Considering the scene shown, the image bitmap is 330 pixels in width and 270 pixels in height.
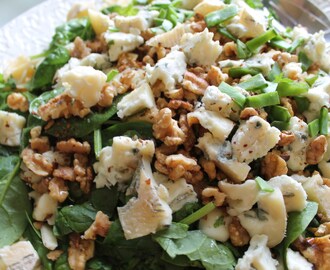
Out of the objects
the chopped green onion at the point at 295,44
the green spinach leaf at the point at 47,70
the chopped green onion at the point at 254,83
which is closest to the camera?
the chopped green onion at the point at 254,83

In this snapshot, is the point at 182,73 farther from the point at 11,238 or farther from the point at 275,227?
the point at 11,238

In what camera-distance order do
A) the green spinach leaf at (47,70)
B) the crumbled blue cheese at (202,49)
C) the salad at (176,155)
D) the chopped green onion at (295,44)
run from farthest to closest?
the green spinach leaf at (47,70) → the chopped green onion at (295,44) → the crumbled blue cheese at (202,49) → the salad at (176,155)

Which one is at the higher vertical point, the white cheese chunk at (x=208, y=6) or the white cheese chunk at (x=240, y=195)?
the white cheese chunk at (x=208, y=6)

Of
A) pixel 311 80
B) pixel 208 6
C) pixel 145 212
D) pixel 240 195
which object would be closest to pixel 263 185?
pixel 240 195

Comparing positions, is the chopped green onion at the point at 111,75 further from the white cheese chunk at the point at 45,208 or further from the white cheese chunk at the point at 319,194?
the white cheese chunk at the point at 319,194

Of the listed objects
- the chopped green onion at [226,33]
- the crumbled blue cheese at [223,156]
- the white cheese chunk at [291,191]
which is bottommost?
the white cheese chunk at [291,191]

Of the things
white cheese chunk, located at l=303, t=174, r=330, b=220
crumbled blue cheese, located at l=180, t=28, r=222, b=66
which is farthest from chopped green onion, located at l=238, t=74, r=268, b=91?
white cheese chunk, located at l=303, t=174, r=330, b=220

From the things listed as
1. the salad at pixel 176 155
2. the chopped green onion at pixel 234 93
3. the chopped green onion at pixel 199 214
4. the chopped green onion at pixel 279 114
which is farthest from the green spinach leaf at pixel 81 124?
the chopped green onion at pixel 279 114

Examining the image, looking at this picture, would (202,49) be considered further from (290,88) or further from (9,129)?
(9,129)

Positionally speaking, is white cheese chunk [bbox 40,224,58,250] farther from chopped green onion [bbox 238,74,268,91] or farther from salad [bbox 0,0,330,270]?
chopped green onion [bbox 238,74,268,91]
